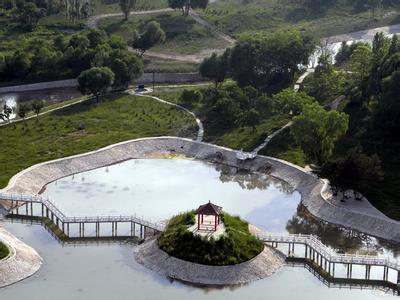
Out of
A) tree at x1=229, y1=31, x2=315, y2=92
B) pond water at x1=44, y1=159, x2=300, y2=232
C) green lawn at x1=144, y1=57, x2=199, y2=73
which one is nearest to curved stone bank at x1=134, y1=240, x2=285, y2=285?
pond water at x1=44, y1=159, x2=300, y2=232

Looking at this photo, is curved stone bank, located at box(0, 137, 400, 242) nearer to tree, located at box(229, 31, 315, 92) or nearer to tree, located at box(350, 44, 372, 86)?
tree, located at box(229, 31, 315, 92)

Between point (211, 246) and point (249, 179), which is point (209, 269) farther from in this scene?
point (249, 179)

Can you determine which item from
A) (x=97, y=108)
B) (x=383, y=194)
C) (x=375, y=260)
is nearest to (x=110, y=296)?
(x=375, y=260)

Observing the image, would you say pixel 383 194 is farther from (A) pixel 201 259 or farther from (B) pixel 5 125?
(B) pixel 5 125

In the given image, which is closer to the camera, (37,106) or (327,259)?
(327,259)

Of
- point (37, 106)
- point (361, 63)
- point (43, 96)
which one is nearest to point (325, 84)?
point (361, 63)

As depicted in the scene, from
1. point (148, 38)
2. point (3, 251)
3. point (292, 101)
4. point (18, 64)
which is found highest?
point (148, 38)
